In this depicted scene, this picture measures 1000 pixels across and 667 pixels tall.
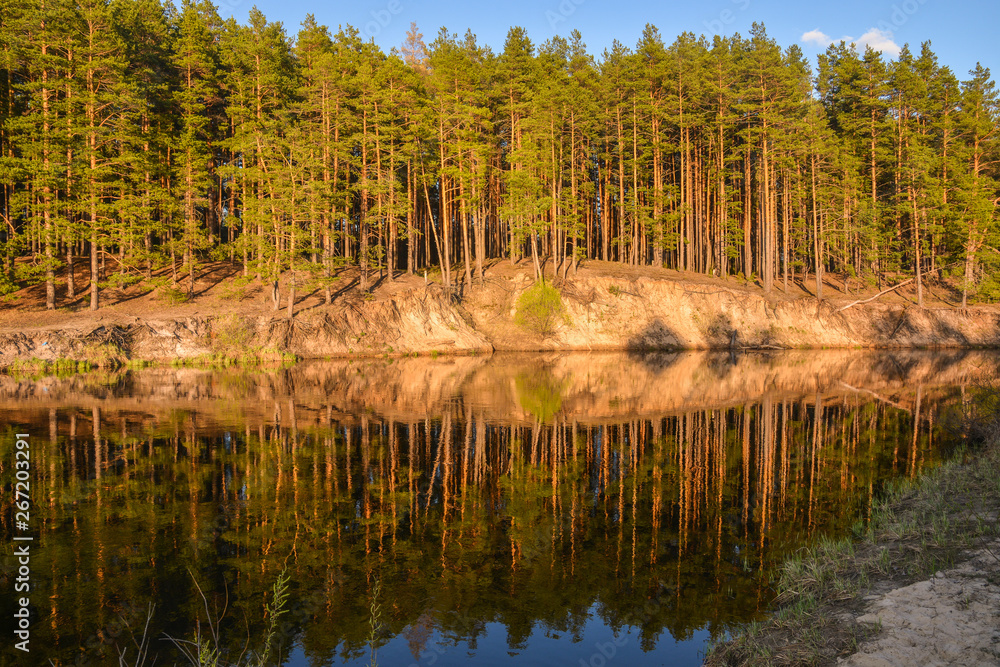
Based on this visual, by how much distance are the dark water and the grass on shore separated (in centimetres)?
50

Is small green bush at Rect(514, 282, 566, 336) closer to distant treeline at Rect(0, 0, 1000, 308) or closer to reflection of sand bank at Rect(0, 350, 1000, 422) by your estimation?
distant treeline at Rect(0, 0, 1000, 308)

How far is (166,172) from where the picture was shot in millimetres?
41594

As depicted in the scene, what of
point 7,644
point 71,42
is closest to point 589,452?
point 7,644

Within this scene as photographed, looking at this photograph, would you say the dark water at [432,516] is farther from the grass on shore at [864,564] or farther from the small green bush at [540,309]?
the small green bush at [540,309]

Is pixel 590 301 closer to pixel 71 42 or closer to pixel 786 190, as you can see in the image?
pixel 786 190

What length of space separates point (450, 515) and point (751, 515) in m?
5.14

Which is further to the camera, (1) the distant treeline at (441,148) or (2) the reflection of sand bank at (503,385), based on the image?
(1) the distant treeline at (441,148)

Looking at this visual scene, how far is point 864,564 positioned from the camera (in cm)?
702

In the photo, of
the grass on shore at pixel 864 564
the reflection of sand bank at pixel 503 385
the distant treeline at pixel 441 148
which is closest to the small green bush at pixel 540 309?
the distant treeline at pixel 441 148

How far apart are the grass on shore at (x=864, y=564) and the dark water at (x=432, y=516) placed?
50cm

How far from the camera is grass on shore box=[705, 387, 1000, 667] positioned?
5391mm

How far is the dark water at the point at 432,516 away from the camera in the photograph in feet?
21.3

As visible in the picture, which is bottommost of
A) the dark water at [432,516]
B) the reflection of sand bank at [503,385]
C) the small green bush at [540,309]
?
the dark water at [432,516]

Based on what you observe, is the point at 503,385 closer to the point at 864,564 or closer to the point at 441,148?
the point at 864,564
